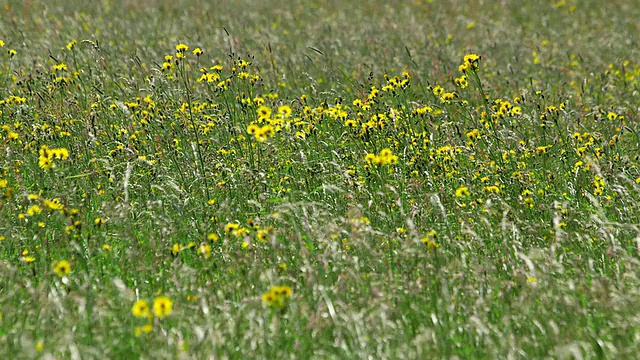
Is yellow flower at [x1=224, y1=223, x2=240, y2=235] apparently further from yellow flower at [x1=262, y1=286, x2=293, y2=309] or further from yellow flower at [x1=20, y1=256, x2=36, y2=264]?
yellow flower at [x1=20, y1=256, x2=36, y2=264]

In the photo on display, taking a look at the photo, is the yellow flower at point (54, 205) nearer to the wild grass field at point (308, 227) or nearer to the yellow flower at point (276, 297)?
the wild grass field at point (308, 227)

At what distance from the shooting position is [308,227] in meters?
3.72

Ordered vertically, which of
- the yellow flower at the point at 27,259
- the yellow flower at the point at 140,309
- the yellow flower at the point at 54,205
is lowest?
the yellow flower at the point at 140,309

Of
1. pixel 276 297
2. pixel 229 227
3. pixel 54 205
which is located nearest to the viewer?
pixel 276 297

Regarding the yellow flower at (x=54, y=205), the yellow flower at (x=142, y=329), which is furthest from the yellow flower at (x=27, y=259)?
the yellow flower at (x=142, y=329)

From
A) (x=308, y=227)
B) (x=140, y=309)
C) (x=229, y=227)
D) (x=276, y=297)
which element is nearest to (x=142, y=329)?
(x=140, y=309)

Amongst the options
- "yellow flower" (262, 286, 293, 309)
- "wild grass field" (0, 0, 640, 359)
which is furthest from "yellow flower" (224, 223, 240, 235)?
"yellow flower" (262, 286, 293, 309)

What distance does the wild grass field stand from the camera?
301cm

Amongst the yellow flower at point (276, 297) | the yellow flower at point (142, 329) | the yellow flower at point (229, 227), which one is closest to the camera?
the yellow flower at point (142, 329)

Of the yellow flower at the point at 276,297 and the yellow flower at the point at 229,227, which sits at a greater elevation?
the yellow flower at the point at 229,227

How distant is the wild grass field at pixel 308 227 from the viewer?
Result: 119 inches

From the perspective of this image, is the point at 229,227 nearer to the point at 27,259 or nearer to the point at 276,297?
the point at 276,297

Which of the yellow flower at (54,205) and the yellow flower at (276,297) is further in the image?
the yellow flower at (54,205)

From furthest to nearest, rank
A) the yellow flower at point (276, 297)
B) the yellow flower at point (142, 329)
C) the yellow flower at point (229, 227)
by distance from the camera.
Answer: the yellow flower at point (229, 227) → the yellow flower at point (276, 297) → the yellow flower at point (142, 329)
